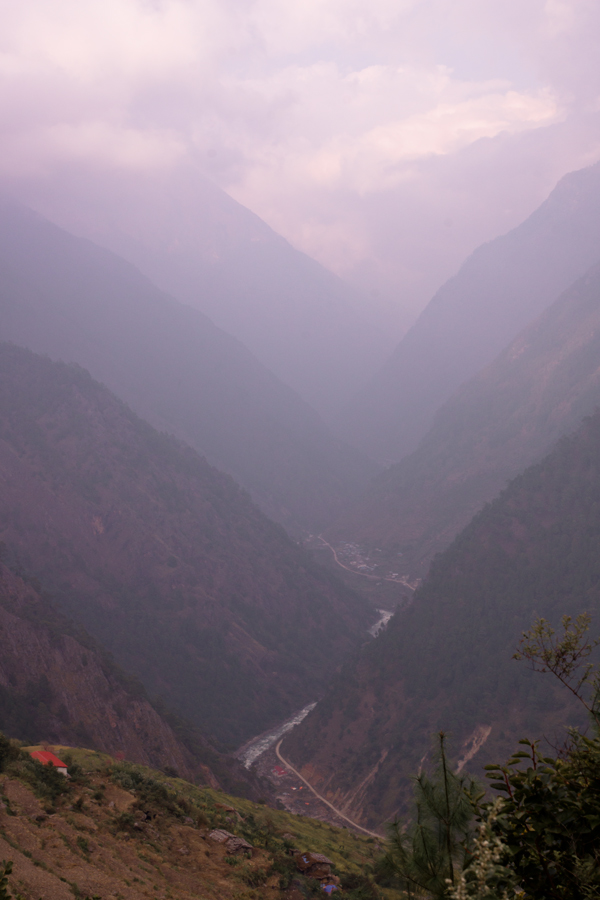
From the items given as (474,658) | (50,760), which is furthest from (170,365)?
(50,760)

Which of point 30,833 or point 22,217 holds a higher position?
point 22,217

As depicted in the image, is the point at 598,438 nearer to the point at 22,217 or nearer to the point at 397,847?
the point at 397,847

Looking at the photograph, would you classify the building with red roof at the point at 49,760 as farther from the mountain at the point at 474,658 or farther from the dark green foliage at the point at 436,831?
the mountain at the point at 474,658

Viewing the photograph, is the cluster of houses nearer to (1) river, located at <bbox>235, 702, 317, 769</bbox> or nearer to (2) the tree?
(2) the tree

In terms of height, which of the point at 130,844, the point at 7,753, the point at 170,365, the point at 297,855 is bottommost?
the point at 7,753

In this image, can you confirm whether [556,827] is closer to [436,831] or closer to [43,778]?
[436,831]

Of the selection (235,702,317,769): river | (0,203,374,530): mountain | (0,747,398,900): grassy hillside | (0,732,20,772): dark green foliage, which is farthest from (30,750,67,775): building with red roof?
(0,203,374,530): mountain

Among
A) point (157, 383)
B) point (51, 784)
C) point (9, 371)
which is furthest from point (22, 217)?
point (51, 784)
